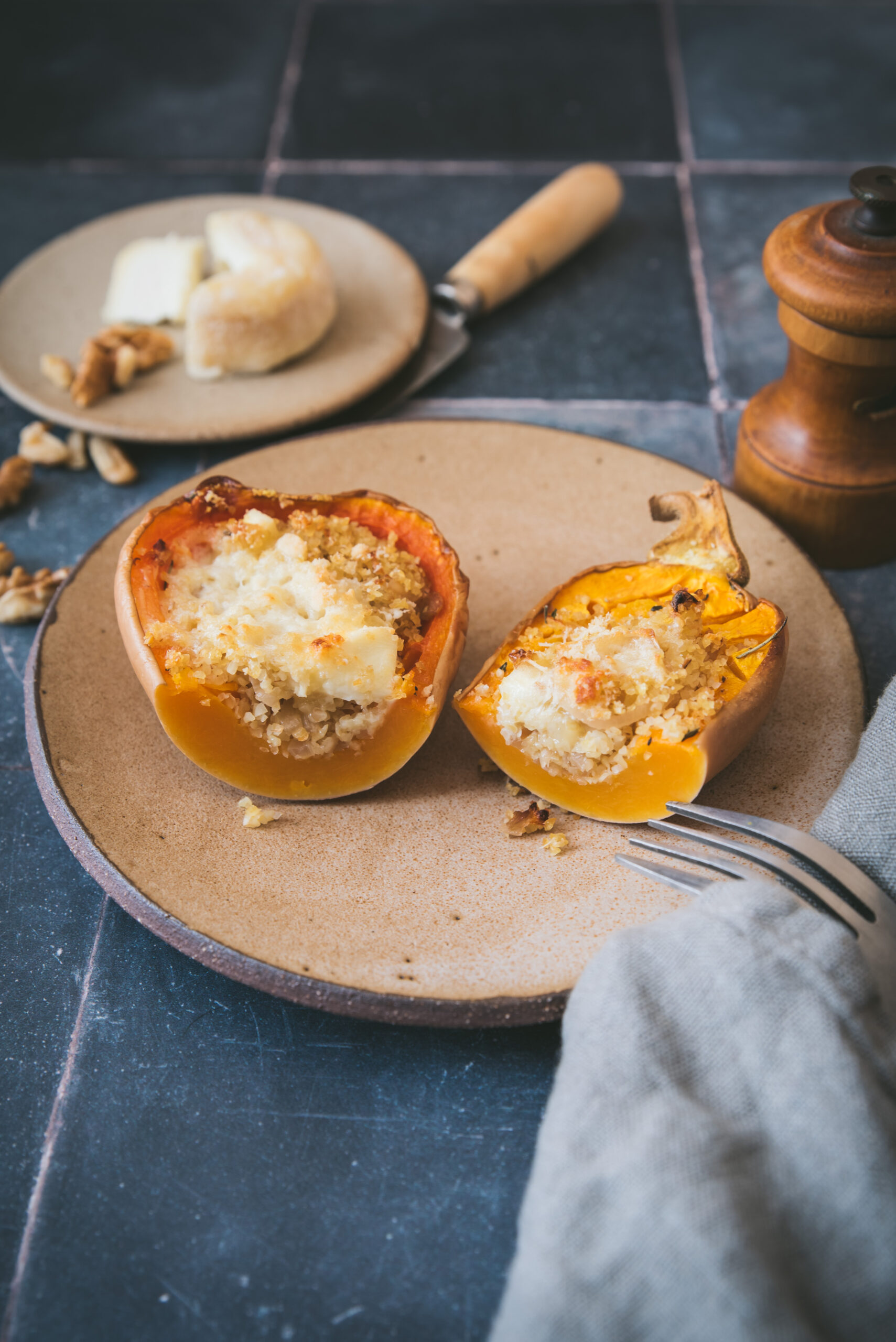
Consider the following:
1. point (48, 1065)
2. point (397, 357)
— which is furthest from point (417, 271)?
point (48, 1065)

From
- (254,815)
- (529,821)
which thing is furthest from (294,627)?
(529,821)

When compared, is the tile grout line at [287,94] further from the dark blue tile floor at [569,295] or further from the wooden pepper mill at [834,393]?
the wooden pepper mill at [834,393]

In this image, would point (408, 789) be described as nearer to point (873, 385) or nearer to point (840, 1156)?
point (840, 1156)

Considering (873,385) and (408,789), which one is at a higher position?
(873,385)

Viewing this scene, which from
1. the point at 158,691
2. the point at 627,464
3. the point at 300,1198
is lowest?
the point at 300,1198

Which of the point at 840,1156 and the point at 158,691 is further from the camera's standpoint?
the point at 158,691

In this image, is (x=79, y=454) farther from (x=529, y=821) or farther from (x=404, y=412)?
(x=529, y=821)

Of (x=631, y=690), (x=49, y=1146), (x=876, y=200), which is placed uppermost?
(x=876, y=200)
